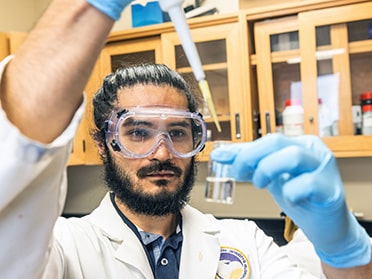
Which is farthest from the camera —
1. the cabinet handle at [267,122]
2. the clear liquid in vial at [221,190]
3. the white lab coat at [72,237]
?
the cabinet handle at [267,122]

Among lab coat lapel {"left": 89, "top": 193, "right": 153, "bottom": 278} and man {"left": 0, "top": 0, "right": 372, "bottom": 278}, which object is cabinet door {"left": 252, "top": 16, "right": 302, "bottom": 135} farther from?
lab coat lapel {"left": 89, "top": 193, "right": 153, "bottom": 278}

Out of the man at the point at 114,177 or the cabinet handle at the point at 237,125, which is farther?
the cabinet handle at the point at 237,125

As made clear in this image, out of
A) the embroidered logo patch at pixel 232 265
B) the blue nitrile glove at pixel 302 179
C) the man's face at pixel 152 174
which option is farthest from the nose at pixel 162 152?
the blue nitrile glove at pixel 302 179

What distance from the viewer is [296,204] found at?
709 mm

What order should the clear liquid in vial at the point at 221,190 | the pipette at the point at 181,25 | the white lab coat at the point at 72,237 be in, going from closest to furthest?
the white lab coat at the point at 72,237
the pipette at the point at 181,25
the clear liquid in vial at the point at 221,190

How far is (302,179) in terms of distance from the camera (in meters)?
0.69

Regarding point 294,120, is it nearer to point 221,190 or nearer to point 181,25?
point 221,190

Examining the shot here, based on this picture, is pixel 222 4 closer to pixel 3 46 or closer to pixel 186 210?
pixel 3 46

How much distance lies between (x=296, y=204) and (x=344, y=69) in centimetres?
148

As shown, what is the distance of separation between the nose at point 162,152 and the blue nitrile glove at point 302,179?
1.72 feet

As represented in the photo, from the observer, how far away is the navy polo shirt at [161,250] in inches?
46.8

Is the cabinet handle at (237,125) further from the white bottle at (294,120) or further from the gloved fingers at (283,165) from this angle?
the gloved fingers at (283,165)

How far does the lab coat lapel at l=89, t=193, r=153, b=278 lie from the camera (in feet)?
3.75

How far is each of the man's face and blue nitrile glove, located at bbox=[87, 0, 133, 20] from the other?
0.70m
